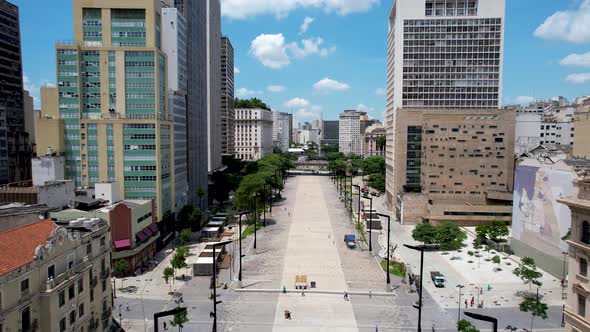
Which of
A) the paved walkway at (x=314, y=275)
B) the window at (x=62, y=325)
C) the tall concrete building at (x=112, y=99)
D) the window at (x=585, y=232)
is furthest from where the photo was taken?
the tall concrete building at (x=112, y=99)

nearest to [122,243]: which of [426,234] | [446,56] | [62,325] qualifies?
[62,325]

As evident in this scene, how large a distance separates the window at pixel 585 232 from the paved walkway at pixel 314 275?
2196cm

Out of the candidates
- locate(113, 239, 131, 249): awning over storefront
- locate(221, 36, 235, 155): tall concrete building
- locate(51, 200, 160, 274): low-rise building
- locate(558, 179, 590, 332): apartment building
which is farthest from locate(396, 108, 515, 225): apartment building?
locate(221, 36, 235, 155): tall concrete building

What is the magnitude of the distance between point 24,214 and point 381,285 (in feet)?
135

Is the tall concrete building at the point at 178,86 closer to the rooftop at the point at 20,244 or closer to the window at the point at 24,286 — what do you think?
the rooftop at the point at 20,244

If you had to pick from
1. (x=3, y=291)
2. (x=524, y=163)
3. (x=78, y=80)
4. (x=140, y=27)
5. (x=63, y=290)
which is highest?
(x=140, y=27)

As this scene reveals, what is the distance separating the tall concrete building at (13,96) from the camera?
9094 centimetres

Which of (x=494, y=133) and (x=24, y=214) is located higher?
(x=494, y=133)

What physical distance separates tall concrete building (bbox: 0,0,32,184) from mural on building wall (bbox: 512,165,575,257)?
320 ft

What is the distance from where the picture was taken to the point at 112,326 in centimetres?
3806

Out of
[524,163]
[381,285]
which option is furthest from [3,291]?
[524,163]

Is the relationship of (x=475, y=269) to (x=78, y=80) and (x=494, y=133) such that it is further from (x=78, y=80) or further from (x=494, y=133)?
(x=78, y=80)

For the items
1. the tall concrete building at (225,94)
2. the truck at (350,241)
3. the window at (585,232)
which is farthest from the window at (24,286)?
the tall concrete building at (225,94)

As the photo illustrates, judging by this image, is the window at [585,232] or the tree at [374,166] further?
the tree at [374,166]
